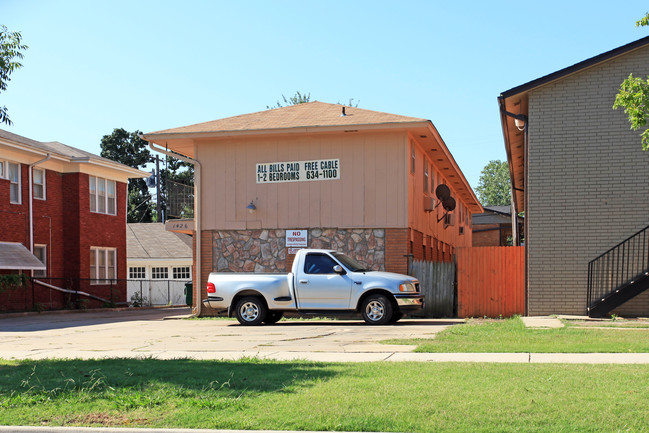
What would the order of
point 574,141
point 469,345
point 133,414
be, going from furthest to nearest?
1. point 574,141
2. point 469,345
3. point 133,414

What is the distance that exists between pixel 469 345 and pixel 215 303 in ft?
27.0

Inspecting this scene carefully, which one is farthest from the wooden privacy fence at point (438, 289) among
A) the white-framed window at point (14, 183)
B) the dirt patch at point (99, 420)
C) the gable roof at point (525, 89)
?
the white-framed window at point (14, 183)

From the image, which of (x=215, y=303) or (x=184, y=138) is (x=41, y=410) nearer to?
(x=215, y=303)

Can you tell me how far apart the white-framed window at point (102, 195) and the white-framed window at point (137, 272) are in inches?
277

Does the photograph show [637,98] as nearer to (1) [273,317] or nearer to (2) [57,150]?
(1) [273,317]

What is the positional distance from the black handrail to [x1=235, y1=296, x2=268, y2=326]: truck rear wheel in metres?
7.60

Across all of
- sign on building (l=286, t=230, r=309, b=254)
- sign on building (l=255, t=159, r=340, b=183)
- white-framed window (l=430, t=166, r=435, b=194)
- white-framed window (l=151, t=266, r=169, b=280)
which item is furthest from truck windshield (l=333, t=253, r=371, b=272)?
white-framed window (l=151, t=266, r=169, b=280)

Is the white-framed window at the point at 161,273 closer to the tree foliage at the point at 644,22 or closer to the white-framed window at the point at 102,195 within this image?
the white-framed window at the point at 102,195

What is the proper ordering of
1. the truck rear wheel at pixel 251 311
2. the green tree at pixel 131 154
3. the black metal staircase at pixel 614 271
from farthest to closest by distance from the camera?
the green tree at pixel 131 154 → the truck rear wheel at pixel 251 311 → the black metal staircase at pixel 614 271

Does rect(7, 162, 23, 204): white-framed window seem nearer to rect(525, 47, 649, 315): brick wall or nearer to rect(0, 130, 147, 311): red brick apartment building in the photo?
rect(0, 130, 147, 311): red brick apartment building

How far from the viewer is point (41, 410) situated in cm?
712

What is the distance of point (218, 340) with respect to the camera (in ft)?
47.4

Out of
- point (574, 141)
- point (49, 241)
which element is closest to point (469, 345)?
point (574, 141)

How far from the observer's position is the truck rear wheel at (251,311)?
18.3 meters
